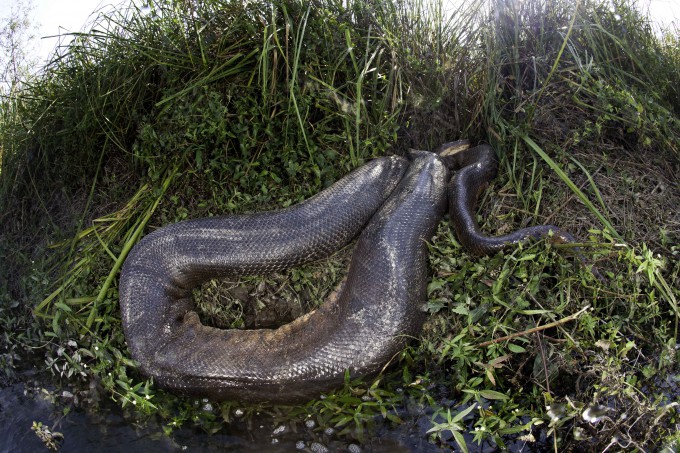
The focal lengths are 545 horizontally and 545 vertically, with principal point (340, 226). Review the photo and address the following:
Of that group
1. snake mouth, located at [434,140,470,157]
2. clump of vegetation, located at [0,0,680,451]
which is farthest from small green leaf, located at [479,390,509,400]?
snake mouth, located at [434,140,470,157]

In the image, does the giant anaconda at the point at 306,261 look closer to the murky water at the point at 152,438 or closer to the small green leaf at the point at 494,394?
the murky water at the point at 152,438

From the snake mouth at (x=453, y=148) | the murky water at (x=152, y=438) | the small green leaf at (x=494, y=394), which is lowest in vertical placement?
the small green leaf at (x=494, y=394)

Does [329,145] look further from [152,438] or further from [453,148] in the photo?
[152,438]

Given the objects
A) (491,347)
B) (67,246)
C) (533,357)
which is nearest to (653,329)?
(533,357)

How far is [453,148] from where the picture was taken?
18.3ft

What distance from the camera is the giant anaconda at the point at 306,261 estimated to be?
4191 millimetres

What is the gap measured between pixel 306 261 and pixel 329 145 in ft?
4.01

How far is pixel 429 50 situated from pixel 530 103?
1.14m

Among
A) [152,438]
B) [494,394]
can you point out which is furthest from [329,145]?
[152,438]

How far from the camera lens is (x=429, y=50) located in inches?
218

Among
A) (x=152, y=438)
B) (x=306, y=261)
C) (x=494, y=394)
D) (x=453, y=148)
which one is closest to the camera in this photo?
(x=494, y=394)

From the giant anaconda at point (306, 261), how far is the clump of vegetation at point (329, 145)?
0.53 feet

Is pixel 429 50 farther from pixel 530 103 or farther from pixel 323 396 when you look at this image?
pixel 323 396

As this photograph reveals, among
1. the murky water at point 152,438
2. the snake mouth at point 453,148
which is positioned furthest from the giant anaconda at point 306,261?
the murky water at point 152,438
